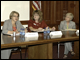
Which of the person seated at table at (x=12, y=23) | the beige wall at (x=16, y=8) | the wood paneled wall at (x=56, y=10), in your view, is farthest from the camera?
the wood paneled wall at (x=56, y=10)

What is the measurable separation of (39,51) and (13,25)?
1.08m

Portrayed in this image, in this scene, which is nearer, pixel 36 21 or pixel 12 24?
Result: pixel 12 24

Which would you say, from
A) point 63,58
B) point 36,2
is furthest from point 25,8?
point 63,58

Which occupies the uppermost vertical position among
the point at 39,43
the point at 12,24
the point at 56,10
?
the point at 56,10

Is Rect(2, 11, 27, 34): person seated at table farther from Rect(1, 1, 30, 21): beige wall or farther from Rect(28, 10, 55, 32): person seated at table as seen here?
Rect(1, 1, 30, 21): beige wall

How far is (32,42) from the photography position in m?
2.80

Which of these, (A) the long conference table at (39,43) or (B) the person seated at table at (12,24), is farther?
(B) the person seated at table at (12,24)

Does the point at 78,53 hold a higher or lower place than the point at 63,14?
lower

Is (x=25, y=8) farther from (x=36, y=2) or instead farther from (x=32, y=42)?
(x=32, y=42)

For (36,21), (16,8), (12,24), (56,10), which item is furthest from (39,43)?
(56,10)

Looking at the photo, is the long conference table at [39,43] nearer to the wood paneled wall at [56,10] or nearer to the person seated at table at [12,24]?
the person seated at table at [12,24]

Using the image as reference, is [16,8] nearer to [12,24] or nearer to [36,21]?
[36,21]

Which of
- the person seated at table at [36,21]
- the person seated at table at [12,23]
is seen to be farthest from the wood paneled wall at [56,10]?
the person seated at table at [12,23]

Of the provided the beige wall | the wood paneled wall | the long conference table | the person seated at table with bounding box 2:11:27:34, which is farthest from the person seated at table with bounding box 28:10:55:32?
the wood paneled wall
